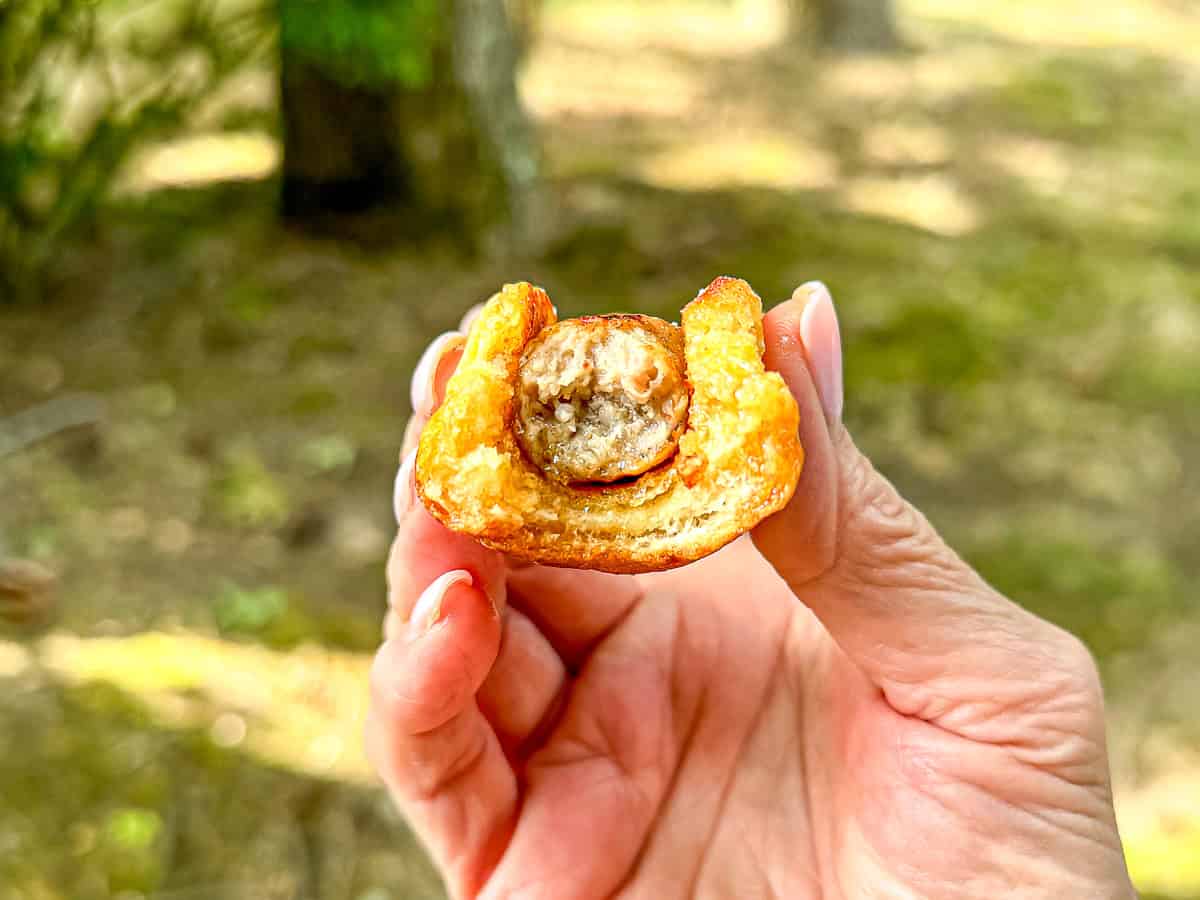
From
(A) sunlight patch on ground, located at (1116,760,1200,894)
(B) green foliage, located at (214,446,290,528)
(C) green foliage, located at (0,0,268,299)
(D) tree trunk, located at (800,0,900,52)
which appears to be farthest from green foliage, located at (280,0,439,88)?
(D) tree trunk, located at (800,0,900,52)

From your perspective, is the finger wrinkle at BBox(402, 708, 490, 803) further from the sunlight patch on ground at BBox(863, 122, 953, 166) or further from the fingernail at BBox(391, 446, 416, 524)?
the sunlight patch on ground at BBox(863, 122, 953, 166)

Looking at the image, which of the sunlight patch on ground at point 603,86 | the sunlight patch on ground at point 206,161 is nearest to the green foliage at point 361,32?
the sunlight patch on ground at point 206,161

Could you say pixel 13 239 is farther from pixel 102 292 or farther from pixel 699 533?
pixel 699 533

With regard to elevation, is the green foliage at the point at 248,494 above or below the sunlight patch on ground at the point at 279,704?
above

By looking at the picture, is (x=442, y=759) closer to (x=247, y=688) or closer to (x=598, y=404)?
(x=598, y=404)

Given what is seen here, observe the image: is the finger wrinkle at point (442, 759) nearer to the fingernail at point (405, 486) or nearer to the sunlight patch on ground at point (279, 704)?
the fingernail at point (405, 486)
